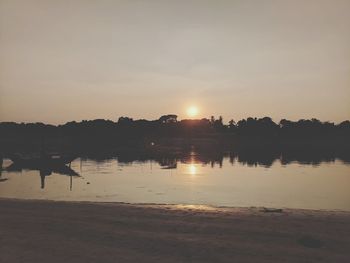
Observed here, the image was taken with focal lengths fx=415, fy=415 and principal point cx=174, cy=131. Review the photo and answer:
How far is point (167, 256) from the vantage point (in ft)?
33.6

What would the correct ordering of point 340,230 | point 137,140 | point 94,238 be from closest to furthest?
point 94,238
point 340,230
point 137,140

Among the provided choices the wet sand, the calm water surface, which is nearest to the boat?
the calm water surface

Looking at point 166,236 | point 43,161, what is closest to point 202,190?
point 166,236

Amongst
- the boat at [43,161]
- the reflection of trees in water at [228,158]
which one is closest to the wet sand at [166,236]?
the boat at [43,161]

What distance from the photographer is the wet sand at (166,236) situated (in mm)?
10242

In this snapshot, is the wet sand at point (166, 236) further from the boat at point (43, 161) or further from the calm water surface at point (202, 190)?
the boat at point (43, 161)

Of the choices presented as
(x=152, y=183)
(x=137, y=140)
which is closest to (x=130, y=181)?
(x=152, y=183)

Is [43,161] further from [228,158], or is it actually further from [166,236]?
[228,158]

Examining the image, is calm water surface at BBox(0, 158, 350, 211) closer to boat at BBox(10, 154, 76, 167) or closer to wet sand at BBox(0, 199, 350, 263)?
boat at BBox(10, 154, 76, 167)

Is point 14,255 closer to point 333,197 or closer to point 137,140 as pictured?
point 333,197

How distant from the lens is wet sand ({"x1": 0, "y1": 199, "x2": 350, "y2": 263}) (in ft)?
33.6

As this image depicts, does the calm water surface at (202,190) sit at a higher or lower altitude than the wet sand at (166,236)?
lower

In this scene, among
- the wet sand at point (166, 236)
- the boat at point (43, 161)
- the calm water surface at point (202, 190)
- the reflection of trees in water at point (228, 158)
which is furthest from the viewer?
the reflection of trees in water at point (228, 158)

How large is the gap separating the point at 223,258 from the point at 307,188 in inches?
1141
